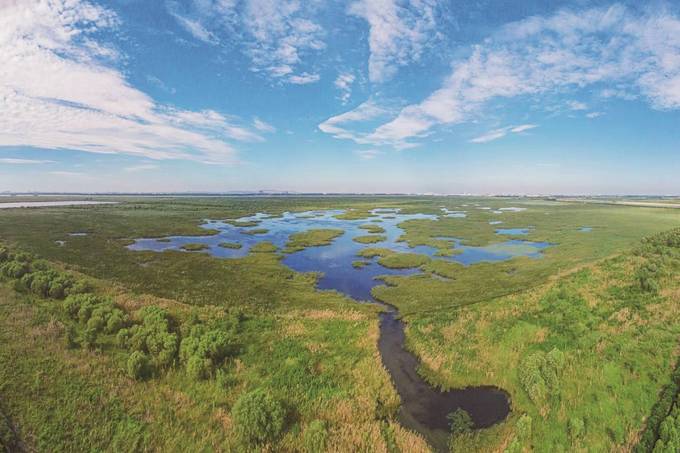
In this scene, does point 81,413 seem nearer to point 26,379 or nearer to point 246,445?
point 26,379

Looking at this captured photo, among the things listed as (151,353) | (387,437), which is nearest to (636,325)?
(387,437)

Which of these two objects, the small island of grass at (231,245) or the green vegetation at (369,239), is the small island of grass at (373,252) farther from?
the small island of grass at (231,245)

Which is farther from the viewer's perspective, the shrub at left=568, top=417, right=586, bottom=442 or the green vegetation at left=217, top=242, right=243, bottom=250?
the green vegetation at left=217, top=242, right=243, bottom=250

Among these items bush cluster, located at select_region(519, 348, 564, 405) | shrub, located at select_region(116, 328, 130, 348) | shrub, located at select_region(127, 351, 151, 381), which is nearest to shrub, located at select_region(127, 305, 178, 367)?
shrub, located at select_region(116, 328, 130, 348)

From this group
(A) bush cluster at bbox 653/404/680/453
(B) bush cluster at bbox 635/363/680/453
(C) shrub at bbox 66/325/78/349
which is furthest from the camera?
(C) shrub at bbox 66/325/78/349

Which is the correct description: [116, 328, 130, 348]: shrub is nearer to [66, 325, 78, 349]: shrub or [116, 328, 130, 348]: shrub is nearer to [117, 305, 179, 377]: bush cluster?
[117, 305, 179, 377]: bush cluster

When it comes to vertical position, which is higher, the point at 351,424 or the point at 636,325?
the point at 636,325

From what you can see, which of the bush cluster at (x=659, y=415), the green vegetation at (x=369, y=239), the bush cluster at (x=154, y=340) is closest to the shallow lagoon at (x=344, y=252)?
the green vegetation at (x=369, y=239)
